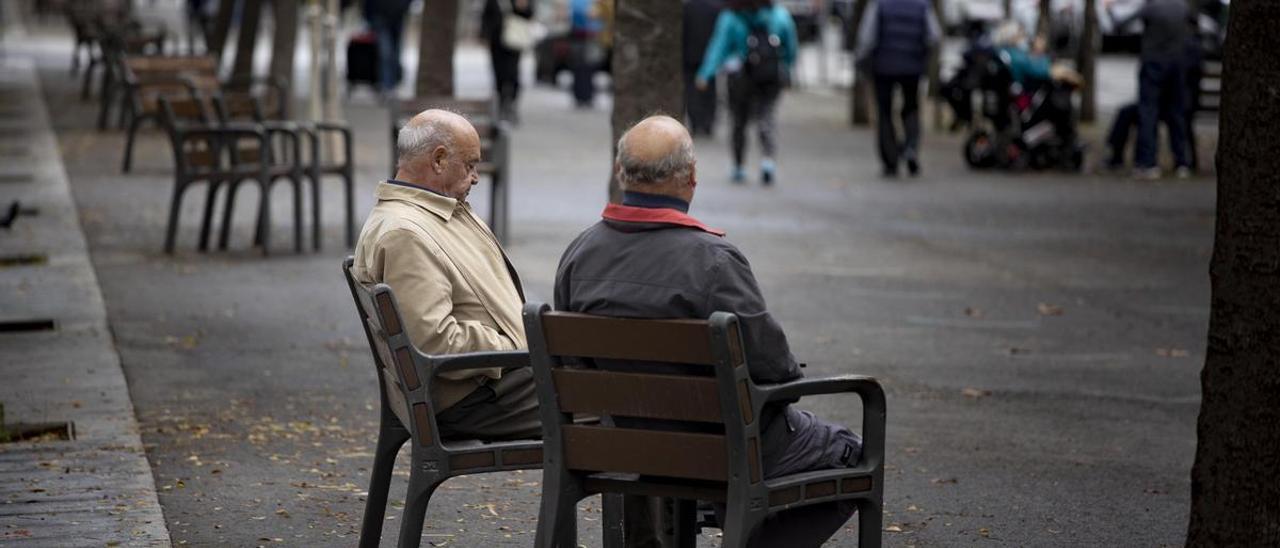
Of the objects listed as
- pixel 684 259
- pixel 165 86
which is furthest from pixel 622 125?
pixel 165 86

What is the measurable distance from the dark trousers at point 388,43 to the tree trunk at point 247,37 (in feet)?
15.4

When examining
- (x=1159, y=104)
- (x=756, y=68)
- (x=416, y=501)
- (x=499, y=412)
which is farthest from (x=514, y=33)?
(x=416, y=501)

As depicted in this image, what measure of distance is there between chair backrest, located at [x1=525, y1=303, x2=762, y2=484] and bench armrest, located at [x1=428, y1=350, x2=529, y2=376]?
298 millimetres

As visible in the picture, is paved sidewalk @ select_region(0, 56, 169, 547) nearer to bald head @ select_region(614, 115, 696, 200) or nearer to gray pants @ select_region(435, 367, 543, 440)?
gray pants @ select_region(435, 367, 543, 440)

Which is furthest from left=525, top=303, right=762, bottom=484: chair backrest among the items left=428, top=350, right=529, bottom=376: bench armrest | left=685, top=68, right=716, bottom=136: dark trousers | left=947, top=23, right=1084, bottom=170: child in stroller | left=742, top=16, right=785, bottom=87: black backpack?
left=685, top=68, right=716, bottom=136: dark trousers

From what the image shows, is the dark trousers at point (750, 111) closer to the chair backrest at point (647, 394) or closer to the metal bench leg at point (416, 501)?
the metal bench leg at point (416, 501)

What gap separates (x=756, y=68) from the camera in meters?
19.5

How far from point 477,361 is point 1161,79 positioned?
15.5 m

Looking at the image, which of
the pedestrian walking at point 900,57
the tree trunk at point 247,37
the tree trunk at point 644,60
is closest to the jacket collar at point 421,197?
the tree trunk at point 644,60

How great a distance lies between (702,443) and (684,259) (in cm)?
45

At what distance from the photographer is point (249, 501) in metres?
6.70

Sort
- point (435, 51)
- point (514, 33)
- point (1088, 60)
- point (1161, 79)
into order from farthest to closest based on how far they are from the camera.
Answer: point (514, 33) → point (1088, 60) → point (1161, 79) → point (435, 51)

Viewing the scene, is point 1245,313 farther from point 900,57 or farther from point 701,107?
point 701,107

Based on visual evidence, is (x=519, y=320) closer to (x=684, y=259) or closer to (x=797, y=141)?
(x=684, y=259)
